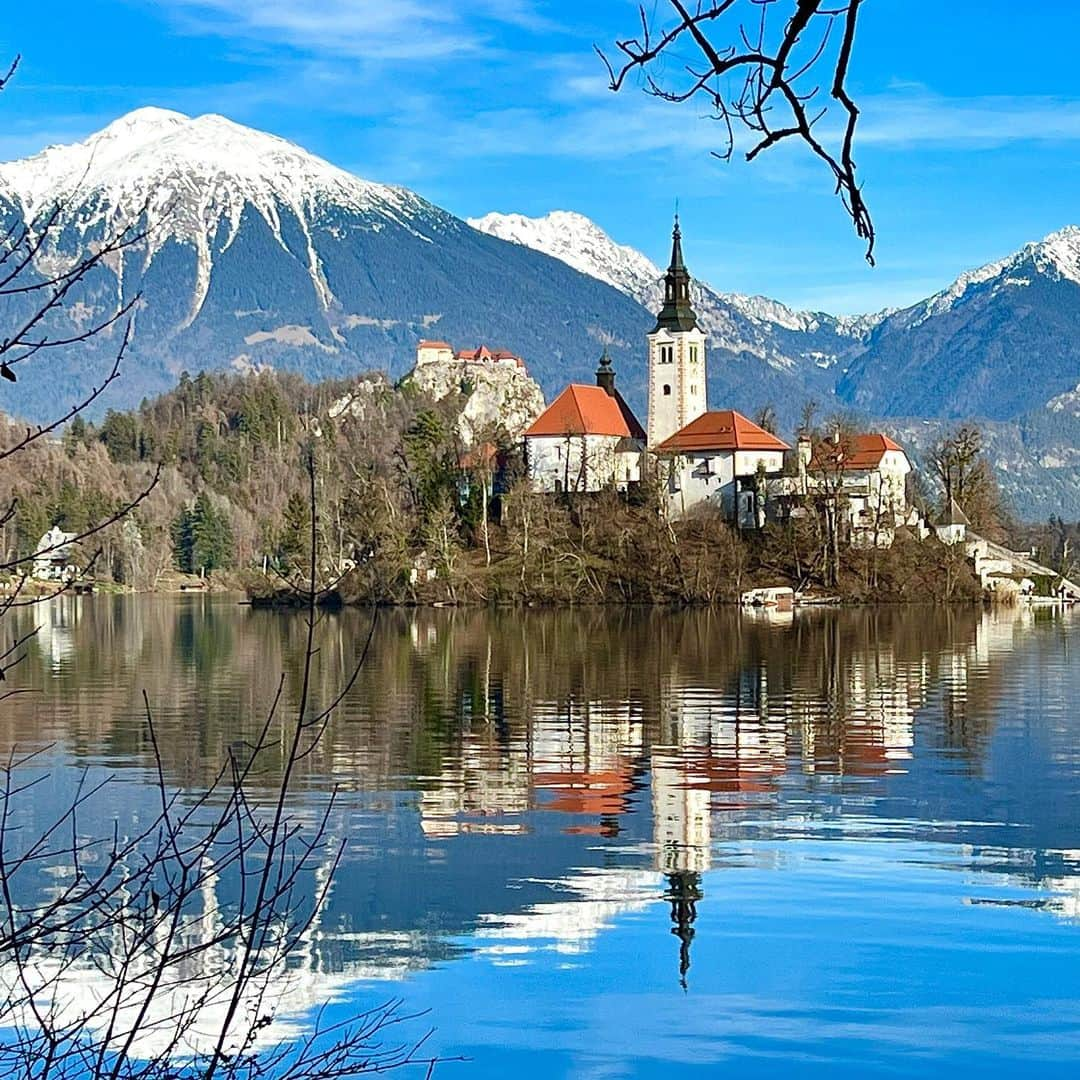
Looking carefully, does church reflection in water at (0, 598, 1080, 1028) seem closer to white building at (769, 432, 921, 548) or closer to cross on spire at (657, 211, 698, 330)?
white building at (769, 432, 921, 548)

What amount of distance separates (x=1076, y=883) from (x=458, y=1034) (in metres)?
7.66

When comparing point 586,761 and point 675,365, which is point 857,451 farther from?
point 586,761

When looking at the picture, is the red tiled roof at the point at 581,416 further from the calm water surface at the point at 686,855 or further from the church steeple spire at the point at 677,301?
the calm water surface at the point at 686,855

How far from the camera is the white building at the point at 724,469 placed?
10088cm

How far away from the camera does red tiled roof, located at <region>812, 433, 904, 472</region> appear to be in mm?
93500

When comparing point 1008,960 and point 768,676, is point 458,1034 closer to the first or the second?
point 1008,960

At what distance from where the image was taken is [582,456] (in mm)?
105188

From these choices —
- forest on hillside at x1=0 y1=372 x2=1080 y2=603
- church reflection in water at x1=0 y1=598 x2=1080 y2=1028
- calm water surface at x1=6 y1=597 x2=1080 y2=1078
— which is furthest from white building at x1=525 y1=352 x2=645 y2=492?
calm water surface at x1=6 y1=597 x2=1080 y2=1078

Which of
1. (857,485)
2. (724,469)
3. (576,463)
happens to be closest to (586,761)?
(857,485)

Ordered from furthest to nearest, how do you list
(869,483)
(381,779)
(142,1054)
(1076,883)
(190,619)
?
(869,483)
(190,619)
(381,779)
(1076,883)
(142,1054)

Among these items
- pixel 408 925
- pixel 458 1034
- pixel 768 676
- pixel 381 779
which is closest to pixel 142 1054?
pixel 458 1034

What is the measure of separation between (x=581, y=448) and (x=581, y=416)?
9.77ft

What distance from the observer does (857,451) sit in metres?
99.8

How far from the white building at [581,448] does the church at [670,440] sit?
0.06 m
